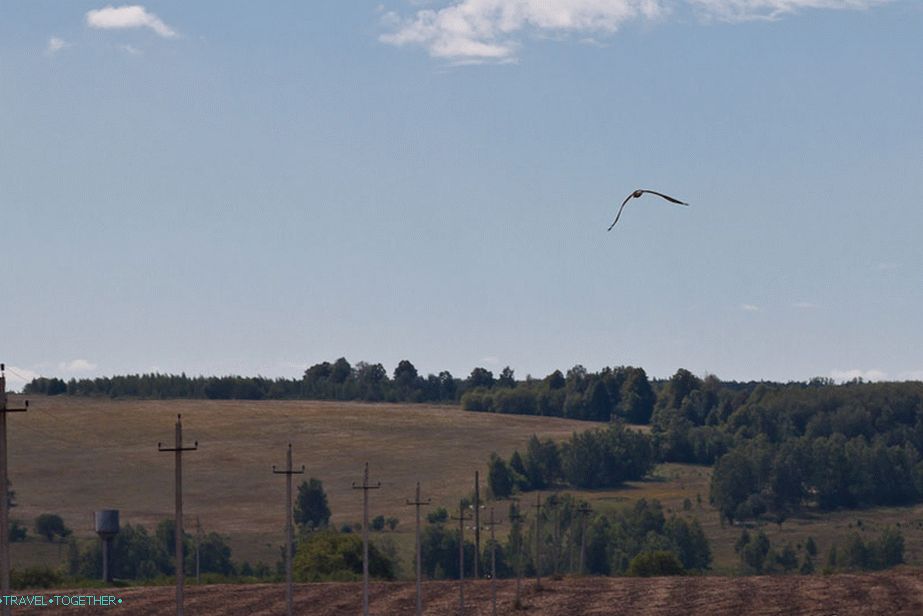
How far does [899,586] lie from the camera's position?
124m

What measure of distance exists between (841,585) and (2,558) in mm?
83463

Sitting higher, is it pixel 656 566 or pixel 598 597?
pixel 598 597

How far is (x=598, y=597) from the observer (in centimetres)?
12375

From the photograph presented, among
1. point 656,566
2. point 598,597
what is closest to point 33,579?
point 598,597

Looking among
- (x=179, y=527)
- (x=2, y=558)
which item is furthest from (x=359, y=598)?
(x=2, y=558)

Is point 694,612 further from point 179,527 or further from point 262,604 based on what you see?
point 179,527

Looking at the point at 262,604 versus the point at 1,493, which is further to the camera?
the point at 262,604

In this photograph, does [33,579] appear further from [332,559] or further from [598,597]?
[598,597]

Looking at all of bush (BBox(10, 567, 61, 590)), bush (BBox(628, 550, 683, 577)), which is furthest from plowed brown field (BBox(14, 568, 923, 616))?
bush (BBox(628, 550, 683, 577))

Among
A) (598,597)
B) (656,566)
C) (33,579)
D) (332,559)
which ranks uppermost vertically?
(332,559)

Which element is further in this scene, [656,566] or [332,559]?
[656,566]

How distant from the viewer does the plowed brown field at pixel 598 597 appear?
114375 millimetres

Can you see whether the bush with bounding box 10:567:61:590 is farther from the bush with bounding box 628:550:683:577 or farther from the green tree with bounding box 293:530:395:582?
the bush with bounding box 628:550:683:577

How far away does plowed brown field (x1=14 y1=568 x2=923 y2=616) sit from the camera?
114 metres
